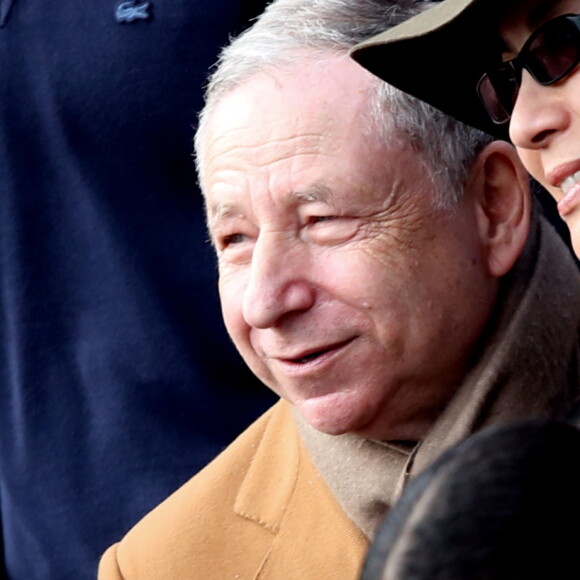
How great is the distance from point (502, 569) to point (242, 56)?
1546 mm

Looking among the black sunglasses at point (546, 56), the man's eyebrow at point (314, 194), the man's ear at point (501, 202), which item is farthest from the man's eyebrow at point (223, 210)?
the black sunglasses at point (546, 56)

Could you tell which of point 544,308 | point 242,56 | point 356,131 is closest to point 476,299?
point 544,308

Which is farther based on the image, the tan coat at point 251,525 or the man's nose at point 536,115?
the tan coat at point 251,525

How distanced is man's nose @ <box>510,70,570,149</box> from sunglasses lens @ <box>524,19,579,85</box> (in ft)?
0.07

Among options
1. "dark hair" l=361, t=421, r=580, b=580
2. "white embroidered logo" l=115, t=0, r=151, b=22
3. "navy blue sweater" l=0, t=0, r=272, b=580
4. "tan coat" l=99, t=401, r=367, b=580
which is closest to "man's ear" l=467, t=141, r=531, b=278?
"tan coat" l=99, t=401, r=367, b=580

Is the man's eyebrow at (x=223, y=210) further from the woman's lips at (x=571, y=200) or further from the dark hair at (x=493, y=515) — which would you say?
the dark hair at (x=493, y=515)

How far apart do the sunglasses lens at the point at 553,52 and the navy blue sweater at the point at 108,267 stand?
1030 millimetres

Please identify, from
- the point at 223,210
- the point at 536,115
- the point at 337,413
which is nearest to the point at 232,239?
the point at 223,210

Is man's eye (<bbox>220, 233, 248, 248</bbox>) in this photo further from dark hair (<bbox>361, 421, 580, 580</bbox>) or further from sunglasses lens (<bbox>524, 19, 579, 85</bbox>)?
dark hair (<bbox>361, 421, 580, 580</bbox>)

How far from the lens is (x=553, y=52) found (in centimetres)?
191

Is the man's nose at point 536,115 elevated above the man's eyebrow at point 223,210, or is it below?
above

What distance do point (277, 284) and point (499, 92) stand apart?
52cm

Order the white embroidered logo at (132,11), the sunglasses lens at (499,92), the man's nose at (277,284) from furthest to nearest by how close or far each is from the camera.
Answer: the white embroidered logo at (132,11)
the man's nose at (277,284)
the sunglasses lens at (499,92)

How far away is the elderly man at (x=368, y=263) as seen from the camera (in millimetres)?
2283
